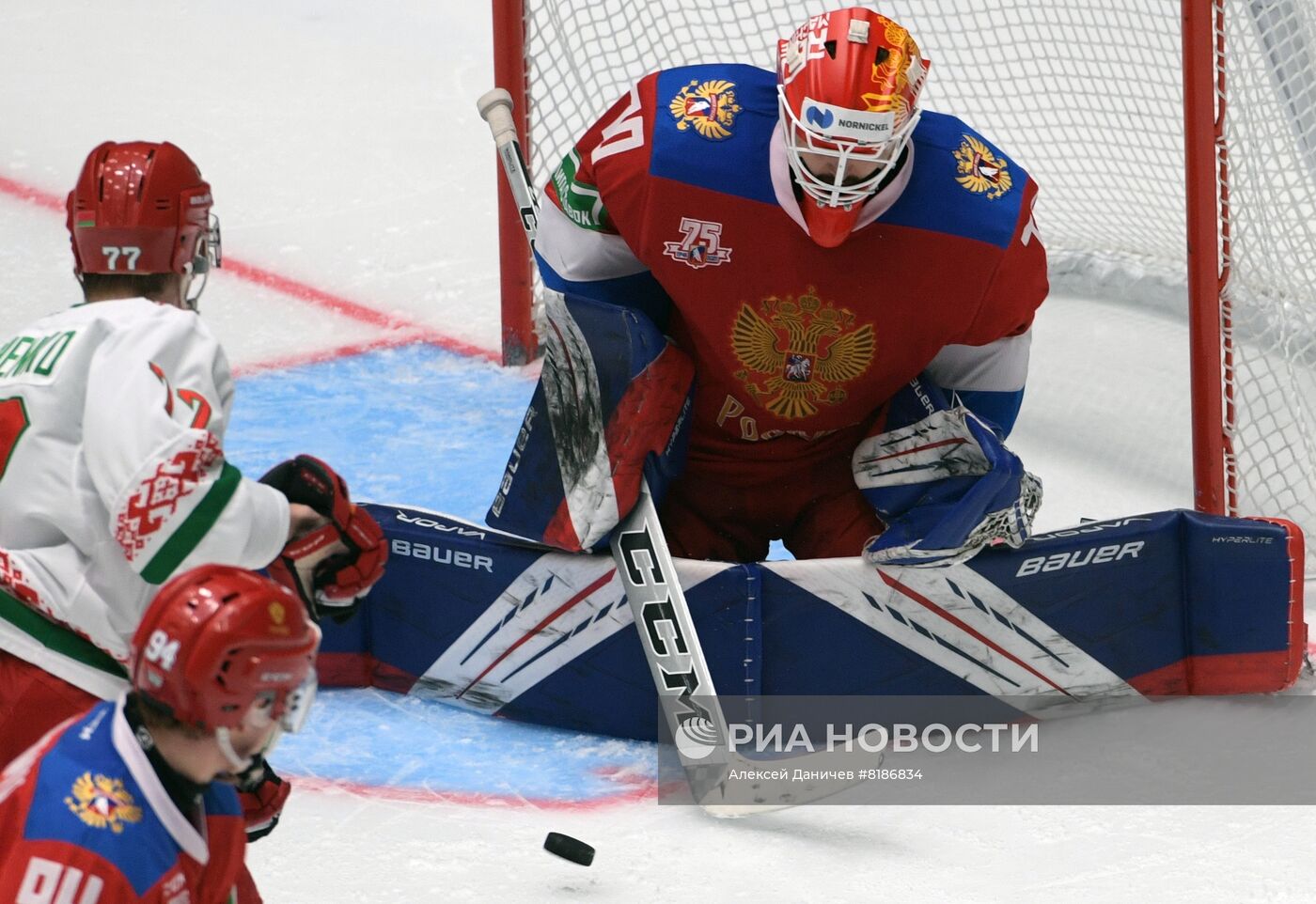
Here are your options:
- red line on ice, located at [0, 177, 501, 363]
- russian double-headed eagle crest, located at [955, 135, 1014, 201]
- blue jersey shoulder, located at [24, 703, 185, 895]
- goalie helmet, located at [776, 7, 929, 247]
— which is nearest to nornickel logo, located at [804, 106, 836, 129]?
goalie helmet, located at [776, 7, 929, 247]

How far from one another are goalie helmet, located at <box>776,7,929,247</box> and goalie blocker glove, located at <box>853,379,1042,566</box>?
1.25 ft

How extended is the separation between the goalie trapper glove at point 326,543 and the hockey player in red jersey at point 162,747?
472 mm

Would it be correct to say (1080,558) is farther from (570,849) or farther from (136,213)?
(136,213)

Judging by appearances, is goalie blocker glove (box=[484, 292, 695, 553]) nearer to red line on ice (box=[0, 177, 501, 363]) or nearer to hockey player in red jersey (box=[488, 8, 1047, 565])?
hockey player in red jersey (box=[488, 8, 1047, 565])

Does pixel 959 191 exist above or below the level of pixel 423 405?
above

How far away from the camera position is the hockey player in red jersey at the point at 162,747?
1432mm

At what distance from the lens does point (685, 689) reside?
270 cm

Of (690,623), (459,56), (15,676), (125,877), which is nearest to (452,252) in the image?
(459,56)

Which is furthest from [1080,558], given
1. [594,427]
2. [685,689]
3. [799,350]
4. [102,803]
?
[102,803]

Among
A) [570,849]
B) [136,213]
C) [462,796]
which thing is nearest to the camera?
[136,213]

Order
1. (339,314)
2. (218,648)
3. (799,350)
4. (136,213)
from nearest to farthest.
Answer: (218,648), (136,213), (799,350), (339,314)

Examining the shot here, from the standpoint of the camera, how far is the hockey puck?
2.45m

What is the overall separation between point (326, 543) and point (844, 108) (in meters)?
0.97

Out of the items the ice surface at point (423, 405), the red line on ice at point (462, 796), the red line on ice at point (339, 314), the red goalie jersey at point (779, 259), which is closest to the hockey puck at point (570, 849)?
the ice surface at point (423, 405)
